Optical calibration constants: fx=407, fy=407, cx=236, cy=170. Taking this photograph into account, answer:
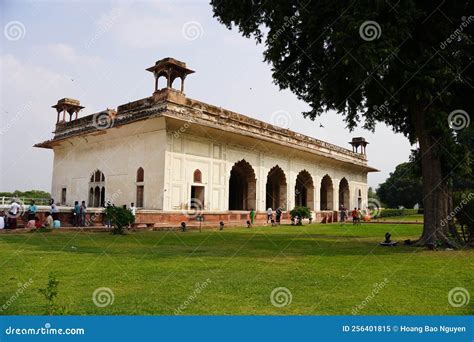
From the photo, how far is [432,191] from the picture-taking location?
1028 cm

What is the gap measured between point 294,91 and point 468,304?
348 inches

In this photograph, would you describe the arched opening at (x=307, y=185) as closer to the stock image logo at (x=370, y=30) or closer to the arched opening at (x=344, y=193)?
the arched opening at (x=344, y=193)

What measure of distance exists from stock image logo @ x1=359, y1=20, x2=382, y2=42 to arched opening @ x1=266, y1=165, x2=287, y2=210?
1518 centimetres

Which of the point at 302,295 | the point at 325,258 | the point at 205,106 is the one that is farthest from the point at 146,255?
the point at 205,106

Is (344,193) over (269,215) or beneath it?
over

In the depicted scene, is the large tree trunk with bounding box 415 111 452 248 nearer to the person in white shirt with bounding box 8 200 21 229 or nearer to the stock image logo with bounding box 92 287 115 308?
the stock image logo with bounding box 92 287 115 308

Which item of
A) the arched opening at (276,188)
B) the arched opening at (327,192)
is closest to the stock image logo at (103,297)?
the arched opening at (276,188)

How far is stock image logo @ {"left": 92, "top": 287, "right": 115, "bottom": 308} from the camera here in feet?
13.5

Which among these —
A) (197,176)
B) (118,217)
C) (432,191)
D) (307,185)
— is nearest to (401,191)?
(307,185)

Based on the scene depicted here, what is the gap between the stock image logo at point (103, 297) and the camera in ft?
13.5

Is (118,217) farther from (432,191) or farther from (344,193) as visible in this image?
(344,193)

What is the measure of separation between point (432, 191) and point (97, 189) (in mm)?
16129

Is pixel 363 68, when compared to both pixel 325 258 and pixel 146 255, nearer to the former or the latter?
pixel 325 258

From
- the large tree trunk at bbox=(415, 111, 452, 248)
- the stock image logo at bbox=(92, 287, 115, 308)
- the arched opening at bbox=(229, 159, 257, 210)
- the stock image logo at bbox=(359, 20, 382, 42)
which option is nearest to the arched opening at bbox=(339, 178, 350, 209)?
the arched opening at bbox=(229, 159, 257, 210)
